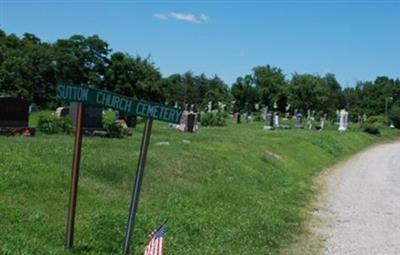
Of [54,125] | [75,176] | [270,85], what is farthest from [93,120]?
[270,85]

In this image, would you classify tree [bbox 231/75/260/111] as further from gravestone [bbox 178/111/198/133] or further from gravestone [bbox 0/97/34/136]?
gravestone [bbox 0/97/34/136]

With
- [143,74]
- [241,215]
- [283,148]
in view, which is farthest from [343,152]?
[143,74]

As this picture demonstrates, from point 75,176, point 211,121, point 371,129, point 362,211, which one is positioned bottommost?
point 362,211

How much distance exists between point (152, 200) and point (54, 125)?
10086mm

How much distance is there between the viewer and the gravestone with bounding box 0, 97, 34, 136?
1962 centimetres

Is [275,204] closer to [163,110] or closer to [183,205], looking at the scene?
[183,205]

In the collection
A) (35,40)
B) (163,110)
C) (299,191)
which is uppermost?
(35,40)

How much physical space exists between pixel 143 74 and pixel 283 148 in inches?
2292

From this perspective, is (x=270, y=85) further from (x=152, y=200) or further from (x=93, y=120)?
(x=152, y=200)

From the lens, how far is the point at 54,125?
21156 millimetres

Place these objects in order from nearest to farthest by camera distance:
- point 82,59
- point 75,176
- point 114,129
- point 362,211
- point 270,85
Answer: point 75,176 → point 362,211 → point 114,129 → point 82,59 → point 270,85

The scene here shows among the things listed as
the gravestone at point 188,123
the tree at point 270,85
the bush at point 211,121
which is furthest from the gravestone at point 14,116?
the tree at point 270,85

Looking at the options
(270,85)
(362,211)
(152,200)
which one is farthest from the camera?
(270,85)

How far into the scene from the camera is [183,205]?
1188 centimetres
